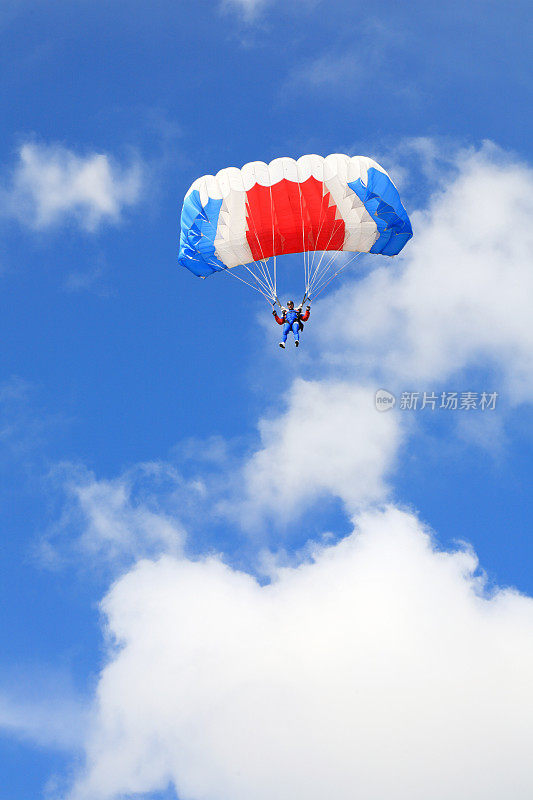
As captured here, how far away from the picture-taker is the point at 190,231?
3350 centimetres

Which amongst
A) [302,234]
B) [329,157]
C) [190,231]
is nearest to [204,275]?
[190,231]

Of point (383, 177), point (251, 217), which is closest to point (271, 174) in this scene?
point (251, 217)

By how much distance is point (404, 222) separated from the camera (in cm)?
3381

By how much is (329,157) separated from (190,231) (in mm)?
5726

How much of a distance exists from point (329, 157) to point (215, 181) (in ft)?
13.9

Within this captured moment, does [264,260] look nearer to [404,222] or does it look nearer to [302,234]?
[302,234]

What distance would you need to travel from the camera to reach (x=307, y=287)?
106 ft

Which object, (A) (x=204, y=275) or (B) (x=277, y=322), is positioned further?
(A) (x=204, y=275)

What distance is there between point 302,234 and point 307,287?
2.38 metres

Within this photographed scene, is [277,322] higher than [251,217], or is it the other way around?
[251,217]

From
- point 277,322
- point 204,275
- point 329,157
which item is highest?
point 329,157

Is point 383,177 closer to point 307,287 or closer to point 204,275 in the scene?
point 307,287

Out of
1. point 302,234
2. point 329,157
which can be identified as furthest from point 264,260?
point 329,157

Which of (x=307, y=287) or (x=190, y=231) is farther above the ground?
(x=190, y=231)
